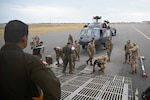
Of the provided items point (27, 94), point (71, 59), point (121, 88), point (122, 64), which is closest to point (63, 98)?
point (121, 88)

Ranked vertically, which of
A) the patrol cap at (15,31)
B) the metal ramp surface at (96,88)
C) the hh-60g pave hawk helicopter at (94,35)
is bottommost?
the metal ramp surface at (96,88)

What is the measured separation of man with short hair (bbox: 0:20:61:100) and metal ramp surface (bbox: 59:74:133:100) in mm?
4599

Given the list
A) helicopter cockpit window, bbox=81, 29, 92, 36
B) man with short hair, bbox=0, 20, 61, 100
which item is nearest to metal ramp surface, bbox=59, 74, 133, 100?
man with short hair, bbox=0, 20, 61, 100

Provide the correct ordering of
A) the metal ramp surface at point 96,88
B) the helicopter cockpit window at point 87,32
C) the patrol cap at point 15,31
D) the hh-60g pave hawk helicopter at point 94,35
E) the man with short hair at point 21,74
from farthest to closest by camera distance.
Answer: the helicopter cockpit window at point 87,32 < the hh-60g pave hawk helicopter at point 94,35 < the metal ramp surface at point 96,88 < the patrol cap at point 15,31 < the man with short hair at point 21,74

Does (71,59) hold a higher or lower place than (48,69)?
lower

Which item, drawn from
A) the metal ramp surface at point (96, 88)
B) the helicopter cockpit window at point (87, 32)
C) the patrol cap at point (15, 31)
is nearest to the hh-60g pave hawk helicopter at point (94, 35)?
the helicopter cockpit window at point (87, 32)

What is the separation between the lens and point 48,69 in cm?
193

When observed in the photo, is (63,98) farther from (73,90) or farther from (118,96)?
(118,96)

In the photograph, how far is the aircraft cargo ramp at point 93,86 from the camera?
6.73 m

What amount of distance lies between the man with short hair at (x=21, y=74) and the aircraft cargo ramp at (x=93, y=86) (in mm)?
4599

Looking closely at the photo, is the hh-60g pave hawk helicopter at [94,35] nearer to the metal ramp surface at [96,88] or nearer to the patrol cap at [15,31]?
the metal ramp surface at [96,88]

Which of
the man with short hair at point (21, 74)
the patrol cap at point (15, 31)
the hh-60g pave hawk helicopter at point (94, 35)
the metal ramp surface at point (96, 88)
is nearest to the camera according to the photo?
the man with short hair at point (21, 74)

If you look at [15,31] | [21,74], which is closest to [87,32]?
[15,31]

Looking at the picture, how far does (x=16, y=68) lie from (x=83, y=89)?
5.84 meters
